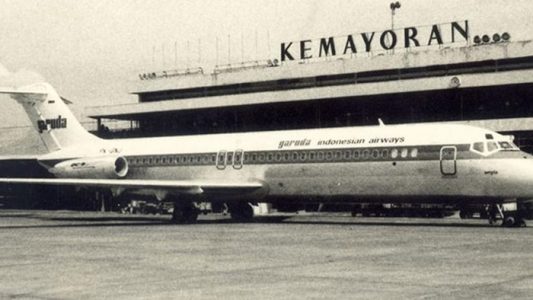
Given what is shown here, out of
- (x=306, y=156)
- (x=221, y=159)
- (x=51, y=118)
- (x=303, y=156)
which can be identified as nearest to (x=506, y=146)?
(x=306, y=156)

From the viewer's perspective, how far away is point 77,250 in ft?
70.8

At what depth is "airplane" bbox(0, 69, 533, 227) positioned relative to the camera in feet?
102

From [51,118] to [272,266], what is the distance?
3187 cm

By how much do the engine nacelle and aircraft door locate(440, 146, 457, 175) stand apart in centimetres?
1742

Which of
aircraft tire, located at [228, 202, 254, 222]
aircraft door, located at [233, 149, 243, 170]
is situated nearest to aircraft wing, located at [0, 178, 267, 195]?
aircraft door, located at [233, 149, 243, 170]

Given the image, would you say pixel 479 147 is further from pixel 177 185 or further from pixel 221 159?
pixel 177 185

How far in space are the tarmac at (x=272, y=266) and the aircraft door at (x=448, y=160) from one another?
4.65 m

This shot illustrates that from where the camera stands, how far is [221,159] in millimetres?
38906

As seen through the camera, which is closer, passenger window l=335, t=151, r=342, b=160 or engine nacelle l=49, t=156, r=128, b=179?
passenger window l=335, t=151, r=342, b=160

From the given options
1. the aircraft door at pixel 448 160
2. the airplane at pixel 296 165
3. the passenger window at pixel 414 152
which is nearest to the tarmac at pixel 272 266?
the airplane at pixel 296 165

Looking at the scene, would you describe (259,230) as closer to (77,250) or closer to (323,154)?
(323,154)

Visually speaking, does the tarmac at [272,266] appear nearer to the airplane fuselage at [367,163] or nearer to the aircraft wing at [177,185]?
the airplane fuselage at [367,163]

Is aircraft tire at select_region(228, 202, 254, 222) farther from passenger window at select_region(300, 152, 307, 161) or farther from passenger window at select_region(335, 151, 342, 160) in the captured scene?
passenger window at select_region(335, 151, 342, 160)

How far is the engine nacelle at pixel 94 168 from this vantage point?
139 feet
